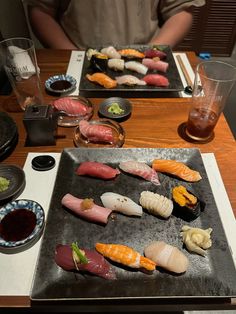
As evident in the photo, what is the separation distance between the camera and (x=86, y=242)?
0.94m

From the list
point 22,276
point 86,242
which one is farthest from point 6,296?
point 86,242

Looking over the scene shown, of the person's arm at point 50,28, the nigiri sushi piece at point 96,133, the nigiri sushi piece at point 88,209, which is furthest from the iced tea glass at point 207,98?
the person's arm at point 50,28

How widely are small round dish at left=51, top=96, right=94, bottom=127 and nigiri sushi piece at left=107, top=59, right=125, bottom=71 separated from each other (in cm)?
39

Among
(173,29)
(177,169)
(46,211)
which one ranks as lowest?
(46,211)

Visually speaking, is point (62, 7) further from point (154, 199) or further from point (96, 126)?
point (154, 199)

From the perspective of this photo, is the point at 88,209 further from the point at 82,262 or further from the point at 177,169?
the point at 177,169

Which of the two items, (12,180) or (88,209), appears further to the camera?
(12,180)

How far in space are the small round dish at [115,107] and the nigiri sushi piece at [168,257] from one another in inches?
29.3

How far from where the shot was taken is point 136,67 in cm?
174

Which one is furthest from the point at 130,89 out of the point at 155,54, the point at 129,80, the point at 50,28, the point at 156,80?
the point at 50,28

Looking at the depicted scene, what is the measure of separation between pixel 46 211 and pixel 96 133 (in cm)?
46

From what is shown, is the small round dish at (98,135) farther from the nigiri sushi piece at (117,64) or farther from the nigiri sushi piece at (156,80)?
the nigiri sushi piece at (117,64)

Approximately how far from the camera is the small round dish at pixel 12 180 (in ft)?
3.44

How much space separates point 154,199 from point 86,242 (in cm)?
29
